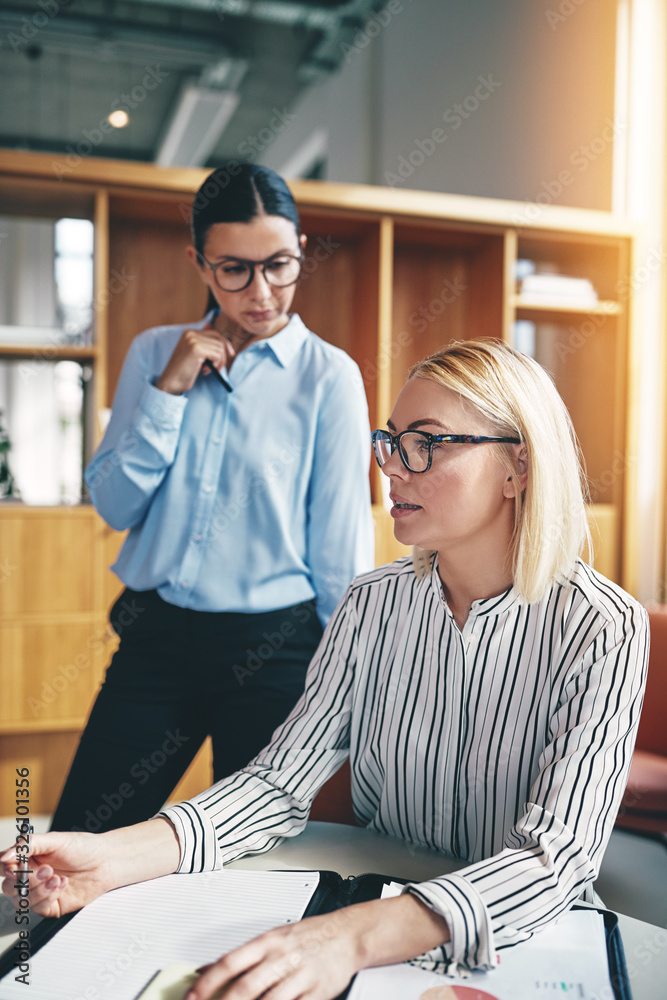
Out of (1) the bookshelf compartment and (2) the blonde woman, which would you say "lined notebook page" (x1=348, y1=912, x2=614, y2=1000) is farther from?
(1) the bookshelf compartment

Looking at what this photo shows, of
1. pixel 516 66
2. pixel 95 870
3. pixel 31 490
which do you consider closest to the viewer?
pixel 95 870

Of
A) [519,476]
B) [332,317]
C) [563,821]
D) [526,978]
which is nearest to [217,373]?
[519,476]

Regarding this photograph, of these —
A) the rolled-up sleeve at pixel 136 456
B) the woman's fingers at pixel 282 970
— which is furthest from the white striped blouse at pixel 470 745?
the rolled-up sleeve at pixel 136 456

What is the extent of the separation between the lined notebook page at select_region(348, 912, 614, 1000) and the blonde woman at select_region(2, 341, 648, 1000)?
0.05 m

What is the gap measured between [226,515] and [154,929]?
2.85 feet

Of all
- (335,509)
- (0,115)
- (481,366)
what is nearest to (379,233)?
(335,509)

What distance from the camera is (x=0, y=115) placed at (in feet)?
22.0

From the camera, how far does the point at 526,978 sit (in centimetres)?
82

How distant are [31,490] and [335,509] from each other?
14.2 ft

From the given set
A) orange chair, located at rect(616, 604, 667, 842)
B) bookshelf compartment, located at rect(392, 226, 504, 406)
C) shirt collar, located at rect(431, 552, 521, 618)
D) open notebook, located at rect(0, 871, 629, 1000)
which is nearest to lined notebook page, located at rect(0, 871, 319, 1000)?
open notebook, located at rect(0, 871, 629, 1000)

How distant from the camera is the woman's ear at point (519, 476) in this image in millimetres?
1213

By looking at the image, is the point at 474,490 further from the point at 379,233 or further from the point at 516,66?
the point at 516,66

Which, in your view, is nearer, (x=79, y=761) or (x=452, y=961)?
(x=452, y=961)

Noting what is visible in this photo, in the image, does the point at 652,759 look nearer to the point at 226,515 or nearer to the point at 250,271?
the point at 226,515
